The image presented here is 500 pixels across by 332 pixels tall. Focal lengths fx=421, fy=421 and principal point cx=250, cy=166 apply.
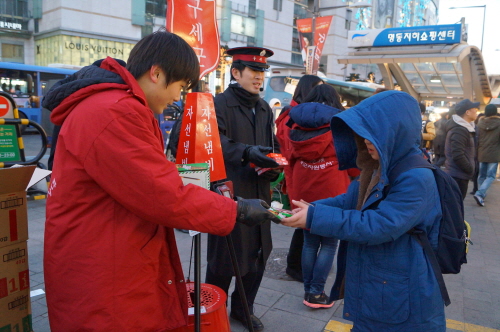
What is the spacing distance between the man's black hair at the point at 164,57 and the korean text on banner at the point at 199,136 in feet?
2.42

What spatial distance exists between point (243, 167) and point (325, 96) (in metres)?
1.21

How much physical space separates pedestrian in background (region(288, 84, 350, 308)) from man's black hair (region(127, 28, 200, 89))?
2.15m

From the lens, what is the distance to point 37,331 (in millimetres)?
3049

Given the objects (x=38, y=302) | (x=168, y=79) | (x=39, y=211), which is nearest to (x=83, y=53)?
(x=39, y=211)

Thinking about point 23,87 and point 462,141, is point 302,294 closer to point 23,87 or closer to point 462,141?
point 462,141

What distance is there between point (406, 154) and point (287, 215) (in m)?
0.62

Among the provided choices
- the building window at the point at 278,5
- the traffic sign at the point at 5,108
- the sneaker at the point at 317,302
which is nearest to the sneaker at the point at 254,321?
the sneaker at the point at 317,302

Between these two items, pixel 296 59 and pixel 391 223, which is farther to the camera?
pixel 296 59

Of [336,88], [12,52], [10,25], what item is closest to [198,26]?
[336,88]

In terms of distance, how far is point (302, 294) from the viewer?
12.7ft

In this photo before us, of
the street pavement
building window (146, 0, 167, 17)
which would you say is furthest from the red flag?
building window (146, 0, 167, 17)

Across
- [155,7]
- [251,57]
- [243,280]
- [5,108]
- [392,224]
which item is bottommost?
[243,280]

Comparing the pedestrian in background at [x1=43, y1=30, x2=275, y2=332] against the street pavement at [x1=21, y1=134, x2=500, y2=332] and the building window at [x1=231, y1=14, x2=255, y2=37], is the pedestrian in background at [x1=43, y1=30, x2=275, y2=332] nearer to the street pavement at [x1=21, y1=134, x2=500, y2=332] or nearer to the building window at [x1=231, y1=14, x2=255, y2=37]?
the street pavement at [x1=21, y1=134, x2=500, y2=332]

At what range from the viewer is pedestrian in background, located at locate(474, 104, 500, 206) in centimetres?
826
